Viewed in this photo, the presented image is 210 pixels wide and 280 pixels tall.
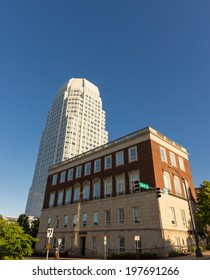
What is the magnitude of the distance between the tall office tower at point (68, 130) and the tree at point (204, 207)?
330 ft

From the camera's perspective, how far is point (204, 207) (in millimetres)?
29812

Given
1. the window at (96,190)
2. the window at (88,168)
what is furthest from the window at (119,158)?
the window at (88,168)

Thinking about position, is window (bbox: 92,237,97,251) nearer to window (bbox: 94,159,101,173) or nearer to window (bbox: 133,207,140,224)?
window (bbox: 133,207,140,224)

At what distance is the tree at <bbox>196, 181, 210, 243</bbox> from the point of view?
95.8 ft

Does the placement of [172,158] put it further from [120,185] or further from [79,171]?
[79,171]

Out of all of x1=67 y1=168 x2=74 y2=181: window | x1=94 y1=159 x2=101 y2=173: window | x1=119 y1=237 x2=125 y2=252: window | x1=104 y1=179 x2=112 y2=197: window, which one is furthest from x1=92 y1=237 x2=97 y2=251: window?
x1=67 y1=168 x2=74 y2=181: window

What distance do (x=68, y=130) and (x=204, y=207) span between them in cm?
11391

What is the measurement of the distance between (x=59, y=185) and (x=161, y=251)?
25.9 meters

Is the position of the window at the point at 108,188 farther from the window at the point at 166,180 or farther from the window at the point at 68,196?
the window at the point at 68,196

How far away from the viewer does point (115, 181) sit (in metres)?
32.7

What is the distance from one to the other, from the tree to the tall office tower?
330 feet

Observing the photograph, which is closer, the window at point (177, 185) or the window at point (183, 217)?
the window at point (183, 217)

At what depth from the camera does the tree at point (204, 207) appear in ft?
95.8

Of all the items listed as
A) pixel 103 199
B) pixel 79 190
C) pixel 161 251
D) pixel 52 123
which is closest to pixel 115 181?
pixel 103 199
